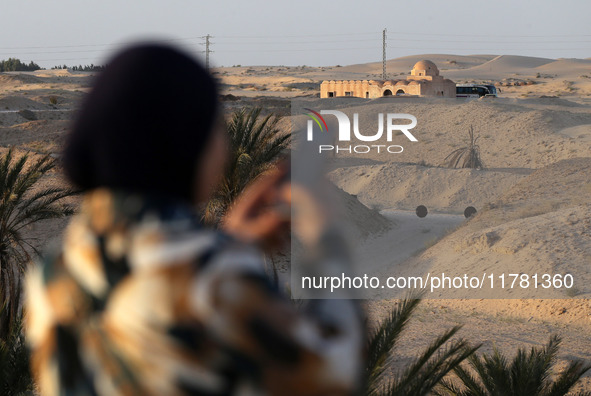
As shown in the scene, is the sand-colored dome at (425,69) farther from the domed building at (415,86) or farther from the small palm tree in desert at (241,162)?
the small palm tree in desert at (241,162)

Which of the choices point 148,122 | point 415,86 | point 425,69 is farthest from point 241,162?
point 425,69

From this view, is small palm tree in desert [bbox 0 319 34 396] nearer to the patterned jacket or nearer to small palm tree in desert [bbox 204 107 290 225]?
the patterned jacket

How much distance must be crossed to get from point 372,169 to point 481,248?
12202mm

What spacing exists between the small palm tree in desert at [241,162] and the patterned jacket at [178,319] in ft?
34.1

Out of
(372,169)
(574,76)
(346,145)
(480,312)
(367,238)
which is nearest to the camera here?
(480,312)

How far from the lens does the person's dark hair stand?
1288 mm

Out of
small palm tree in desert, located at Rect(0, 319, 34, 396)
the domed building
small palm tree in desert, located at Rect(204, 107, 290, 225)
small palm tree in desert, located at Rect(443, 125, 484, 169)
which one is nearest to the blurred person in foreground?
small palm tree in desert, located at Rect(0, 319, 34, 396)

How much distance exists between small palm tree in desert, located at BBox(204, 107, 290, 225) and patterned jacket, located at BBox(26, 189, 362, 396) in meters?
10.4

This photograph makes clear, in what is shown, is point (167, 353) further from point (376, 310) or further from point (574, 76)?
point (574, 76)

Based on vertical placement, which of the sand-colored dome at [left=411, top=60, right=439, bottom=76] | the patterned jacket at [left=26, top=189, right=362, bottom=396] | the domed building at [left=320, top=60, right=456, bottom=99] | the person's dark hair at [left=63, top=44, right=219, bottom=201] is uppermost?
the sand-colored dome at [left=411, top=60, right=439, bottom=76]

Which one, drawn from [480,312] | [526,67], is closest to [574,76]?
[526,67]

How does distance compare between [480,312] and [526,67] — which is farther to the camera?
[526,67]

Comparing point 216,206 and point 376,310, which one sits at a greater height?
point 216,206

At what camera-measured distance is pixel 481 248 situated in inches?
660
